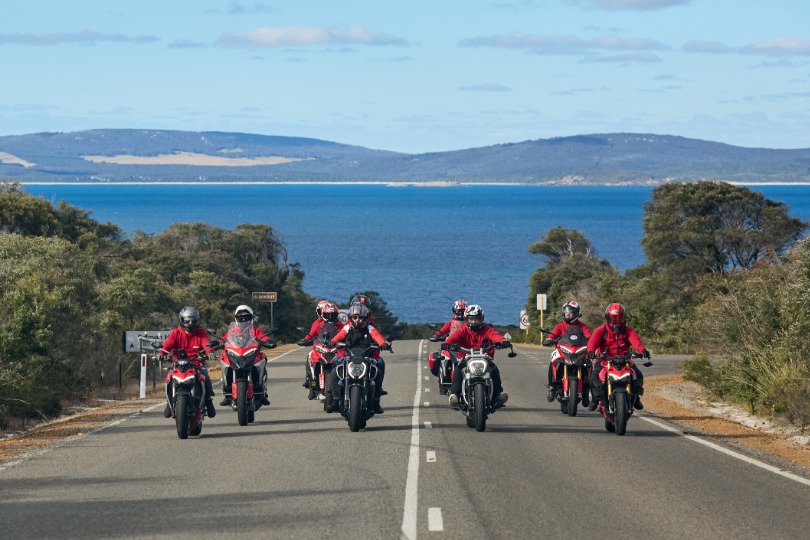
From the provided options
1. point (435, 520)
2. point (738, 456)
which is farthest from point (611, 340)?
point (435, 520)

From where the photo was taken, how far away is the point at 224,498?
38.0 ft

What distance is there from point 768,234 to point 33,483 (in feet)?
163

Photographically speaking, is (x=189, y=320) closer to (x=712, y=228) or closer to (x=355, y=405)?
(x=355, y=405)

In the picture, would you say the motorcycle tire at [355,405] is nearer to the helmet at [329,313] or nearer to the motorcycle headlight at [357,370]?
the motorcycle headlight at [357,370]

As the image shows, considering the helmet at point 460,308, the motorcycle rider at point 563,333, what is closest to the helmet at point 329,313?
the helmet at point 460,308

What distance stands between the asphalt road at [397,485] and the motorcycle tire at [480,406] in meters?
0.16

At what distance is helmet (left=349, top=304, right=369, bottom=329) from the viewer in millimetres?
17656

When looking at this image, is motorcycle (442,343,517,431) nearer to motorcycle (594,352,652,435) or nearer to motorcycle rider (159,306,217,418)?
motorcycle (594,352,652,435)

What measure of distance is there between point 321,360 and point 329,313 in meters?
0.80

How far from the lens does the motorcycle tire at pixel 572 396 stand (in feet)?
64.1

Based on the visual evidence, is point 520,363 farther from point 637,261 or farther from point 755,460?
point 637,261

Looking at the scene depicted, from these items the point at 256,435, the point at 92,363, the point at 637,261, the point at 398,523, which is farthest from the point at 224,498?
the point at 637,261

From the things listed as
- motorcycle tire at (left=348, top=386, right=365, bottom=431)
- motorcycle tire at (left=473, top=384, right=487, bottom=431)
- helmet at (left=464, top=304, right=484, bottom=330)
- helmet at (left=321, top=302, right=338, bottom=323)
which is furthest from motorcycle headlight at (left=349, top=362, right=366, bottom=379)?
helmet at (left=321, top=302, right=338, bottom=323)

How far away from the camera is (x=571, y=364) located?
19125 millimetres
